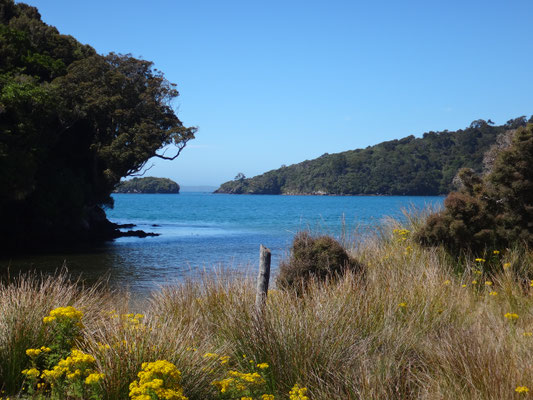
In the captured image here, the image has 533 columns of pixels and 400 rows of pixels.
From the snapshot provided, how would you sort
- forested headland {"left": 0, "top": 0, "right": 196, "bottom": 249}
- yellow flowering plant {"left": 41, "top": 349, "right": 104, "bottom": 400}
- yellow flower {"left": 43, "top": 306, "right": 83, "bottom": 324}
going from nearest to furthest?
yellow flowering plant {"left": 41, "top": 349, "right": 104, "bottom": 400}
yellow flower {"left": 43, "top": 306, "right": 83, "bottom": 324}
forested headland {"left": 0, "top": 0, "right": 196, "bottom": 249}

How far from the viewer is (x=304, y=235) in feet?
32.3

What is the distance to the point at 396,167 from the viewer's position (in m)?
123

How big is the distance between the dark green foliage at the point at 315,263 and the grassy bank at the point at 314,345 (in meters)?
2.10

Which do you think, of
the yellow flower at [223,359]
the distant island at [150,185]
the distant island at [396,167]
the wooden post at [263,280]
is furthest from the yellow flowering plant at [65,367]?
the distant island at [150,185]

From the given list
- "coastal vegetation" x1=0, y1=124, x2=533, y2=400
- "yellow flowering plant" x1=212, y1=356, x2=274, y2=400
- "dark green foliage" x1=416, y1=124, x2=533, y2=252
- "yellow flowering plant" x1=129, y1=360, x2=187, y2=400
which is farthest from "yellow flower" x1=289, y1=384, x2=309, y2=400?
"dark green foliage" x1=416, y1=124, x2=533, y2=252

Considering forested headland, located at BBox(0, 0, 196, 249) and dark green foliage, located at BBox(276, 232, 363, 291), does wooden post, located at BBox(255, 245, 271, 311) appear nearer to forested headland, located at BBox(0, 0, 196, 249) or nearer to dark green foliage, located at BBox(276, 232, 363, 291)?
dark green foliage, located at BBox(276, 232, 363, 291)

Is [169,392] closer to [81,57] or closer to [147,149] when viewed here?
[147,149]

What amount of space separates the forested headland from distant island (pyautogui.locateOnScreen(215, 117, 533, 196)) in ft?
183

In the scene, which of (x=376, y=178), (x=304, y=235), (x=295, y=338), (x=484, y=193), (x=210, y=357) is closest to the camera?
(x=210, y=357)

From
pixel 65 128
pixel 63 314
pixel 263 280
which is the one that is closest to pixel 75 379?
pixel 63 314

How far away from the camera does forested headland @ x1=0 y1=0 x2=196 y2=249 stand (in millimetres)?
21641

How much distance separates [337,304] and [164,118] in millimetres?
27548

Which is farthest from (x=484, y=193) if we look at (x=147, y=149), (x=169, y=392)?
(x=147, y=149)

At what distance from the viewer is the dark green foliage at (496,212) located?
Answer: 10.2m
